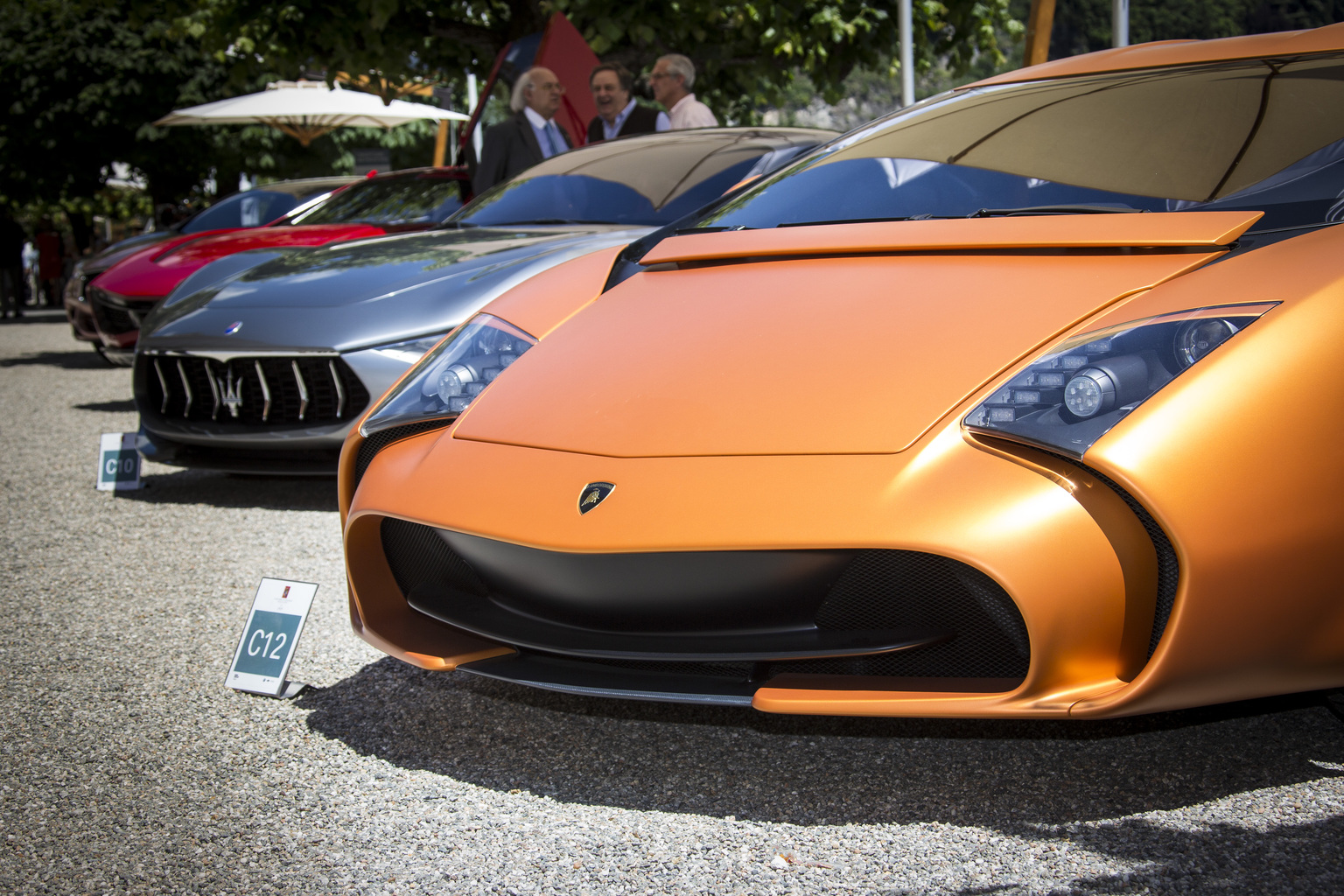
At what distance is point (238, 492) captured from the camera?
478cm

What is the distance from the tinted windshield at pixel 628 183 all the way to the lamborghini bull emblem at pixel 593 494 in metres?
2.81

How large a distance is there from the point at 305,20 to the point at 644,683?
34.6ft

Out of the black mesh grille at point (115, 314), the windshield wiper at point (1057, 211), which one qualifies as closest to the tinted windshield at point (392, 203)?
the black mesh grille at point (115, 314)

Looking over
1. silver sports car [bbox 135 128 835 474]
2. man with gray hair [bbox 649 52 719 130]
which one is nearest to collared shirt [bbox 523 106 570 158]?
man with gray hair [bbox 649 52 719 130]

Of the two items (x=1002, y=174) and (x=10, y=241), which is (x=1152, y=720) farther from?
(x=10, y=241)

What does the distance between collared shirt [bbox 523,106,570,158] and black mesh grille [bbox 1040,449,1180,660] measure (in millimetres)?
5597

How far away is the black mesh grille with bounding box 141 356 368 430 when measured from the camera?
385 cm

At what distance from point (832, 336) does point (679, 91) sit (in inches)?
207

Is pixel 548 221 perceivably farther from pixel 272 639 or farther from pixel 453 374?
pixel 272 639

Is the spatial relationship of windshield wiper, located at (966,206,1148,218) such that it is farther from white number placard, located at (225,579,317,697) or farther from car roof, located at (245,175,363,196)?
car roof, located at (245,175,363,196)

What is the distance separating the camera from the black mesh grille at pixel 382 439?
7.41 ft

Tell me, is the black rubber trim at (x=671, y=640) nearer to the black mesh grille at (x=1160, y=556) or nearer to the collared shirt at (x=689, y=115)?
the black mesh grille at (x=1160, y=556)

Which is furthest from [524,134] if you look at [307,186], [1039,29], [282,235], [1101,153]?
[1101,153]

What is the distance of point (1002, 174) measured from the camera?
248 centimetres
